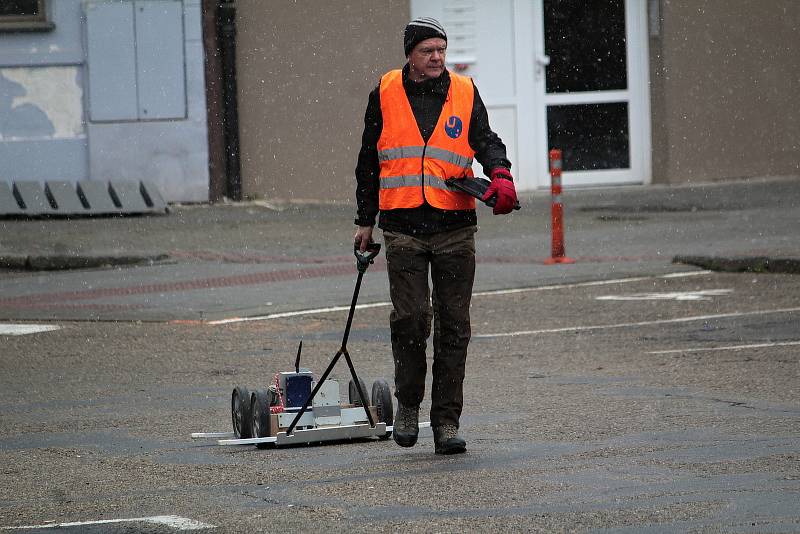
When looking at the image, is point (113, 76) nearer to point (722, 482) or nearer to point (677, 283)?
point (677, 283)

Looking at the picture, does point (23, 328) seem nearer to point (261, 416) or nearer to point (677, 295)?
point (677, 295)

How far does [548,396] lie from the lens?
8.66 metres

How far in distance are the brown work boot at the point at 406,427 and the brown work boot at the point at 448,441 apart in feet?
0.30

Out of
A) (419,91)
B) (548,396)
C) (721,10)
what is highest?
(721,10)

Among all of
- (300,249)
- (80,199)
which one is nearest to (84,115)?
(80,199)

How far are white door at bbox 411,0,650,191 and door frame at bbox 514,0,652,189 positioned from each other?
1cm

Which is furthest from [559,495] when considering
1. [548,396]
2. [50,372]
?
[50,372]

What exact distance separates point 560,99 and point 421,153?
1507 cm

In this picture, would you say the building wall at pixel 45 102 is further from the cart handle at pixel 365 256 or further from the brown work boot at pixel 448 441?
the brown work boot at pixel 448 441

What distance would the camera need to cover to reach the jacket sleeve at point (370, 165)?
7312 millimetres

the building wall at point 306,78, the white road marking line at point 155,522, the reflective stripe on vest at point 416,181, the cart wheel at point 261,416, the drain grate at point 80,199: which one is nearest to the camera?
the white road marking line at point 155,522

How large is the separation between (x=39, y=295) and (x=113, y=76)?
686 centimetres

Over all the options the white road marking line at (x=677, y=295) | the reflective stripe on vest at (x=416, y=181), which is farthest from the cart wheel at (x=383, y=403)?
the white road marking line at (x=677, y=295)

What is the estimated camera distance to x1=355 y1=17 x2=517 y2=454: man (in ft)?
23.6
